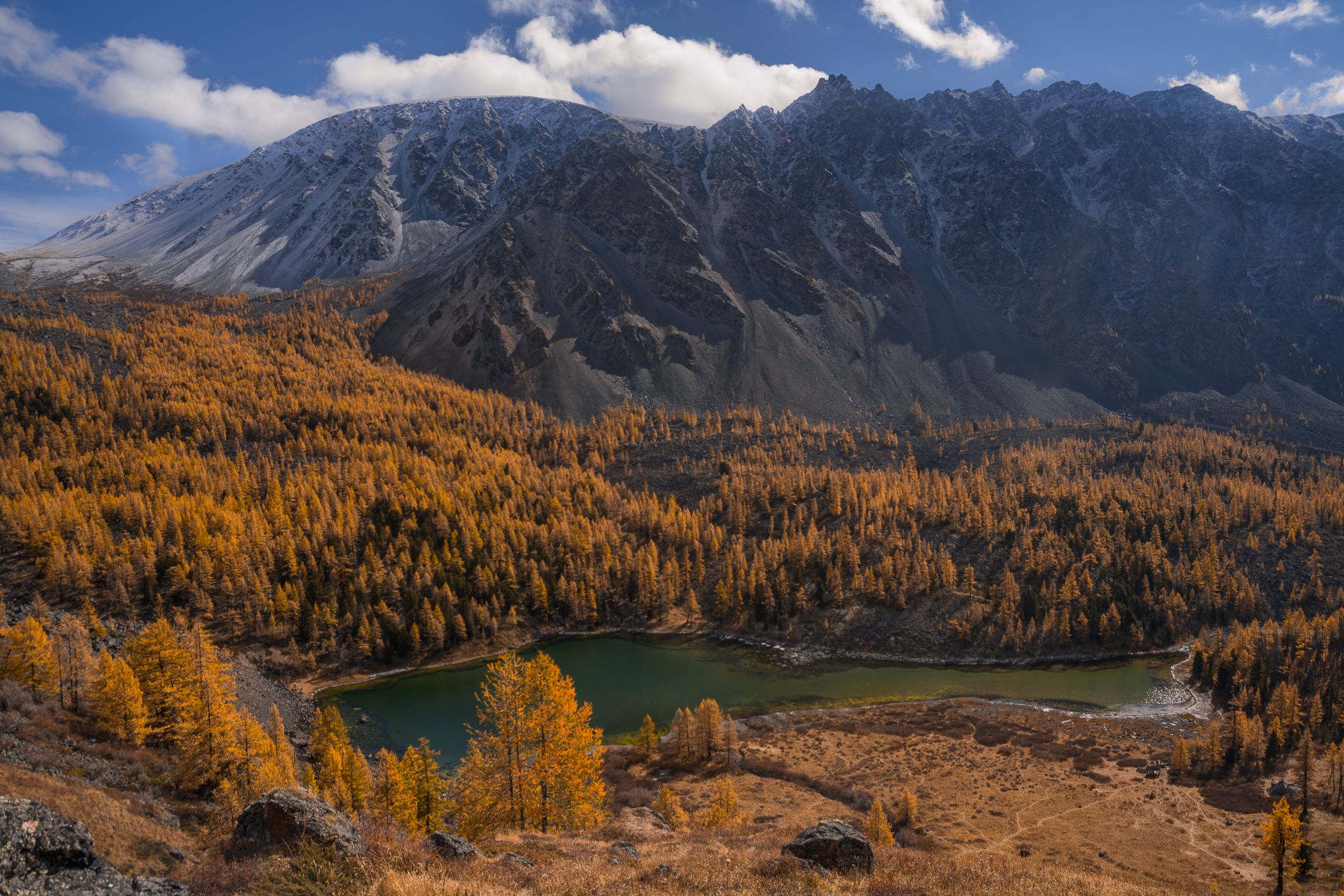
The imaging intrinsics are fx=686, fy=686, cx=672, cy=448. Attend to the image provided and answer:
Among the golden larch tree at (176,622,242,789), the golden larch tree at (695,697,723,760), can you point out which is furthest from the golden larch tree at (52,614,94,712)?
the golden larch tree at (695,697,723,760)

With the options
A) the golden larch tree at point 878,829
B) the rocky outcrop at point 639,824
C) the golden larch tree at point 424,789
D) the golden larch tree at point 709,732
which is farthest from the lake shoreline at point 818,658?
the golden larch tree at point 424,789

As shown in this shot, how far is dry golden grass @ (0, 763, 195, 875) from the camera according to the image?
2402cm

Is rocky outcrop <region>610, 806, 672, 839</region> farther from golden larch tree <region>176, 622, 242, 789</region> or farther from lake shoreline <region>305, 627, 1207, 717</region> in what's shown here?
lake shoreline <region>305, 627, 1207, 717</region>

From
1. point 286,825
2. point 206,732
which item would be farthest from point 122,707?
point 286,825

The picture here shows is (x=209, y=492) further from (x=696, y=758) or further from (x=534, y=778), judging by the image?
(x=534, y=778)

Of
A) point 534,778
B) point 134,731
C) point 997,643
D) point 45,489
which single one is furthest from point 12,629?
point 997,643

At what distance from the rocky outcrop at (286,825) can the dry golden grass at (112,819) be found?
4110 millimetres

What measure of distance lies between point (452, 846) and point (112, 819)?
1655cm

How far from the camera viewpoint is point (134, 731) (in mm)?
48188

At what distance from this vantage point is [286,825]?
21.4m

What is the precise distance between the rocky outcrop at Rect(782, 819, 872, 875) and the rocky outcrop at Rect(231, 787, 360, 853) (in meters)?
16.1

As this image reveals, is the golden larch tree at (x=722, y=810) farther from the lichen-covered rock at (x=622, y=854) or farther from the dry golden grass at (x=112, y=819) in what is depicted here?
the dry golden grass at (x=112, y=819)

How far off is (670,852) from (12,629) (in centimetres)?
5572

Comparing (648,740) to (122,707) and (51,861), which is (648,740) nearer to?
(122,707)
